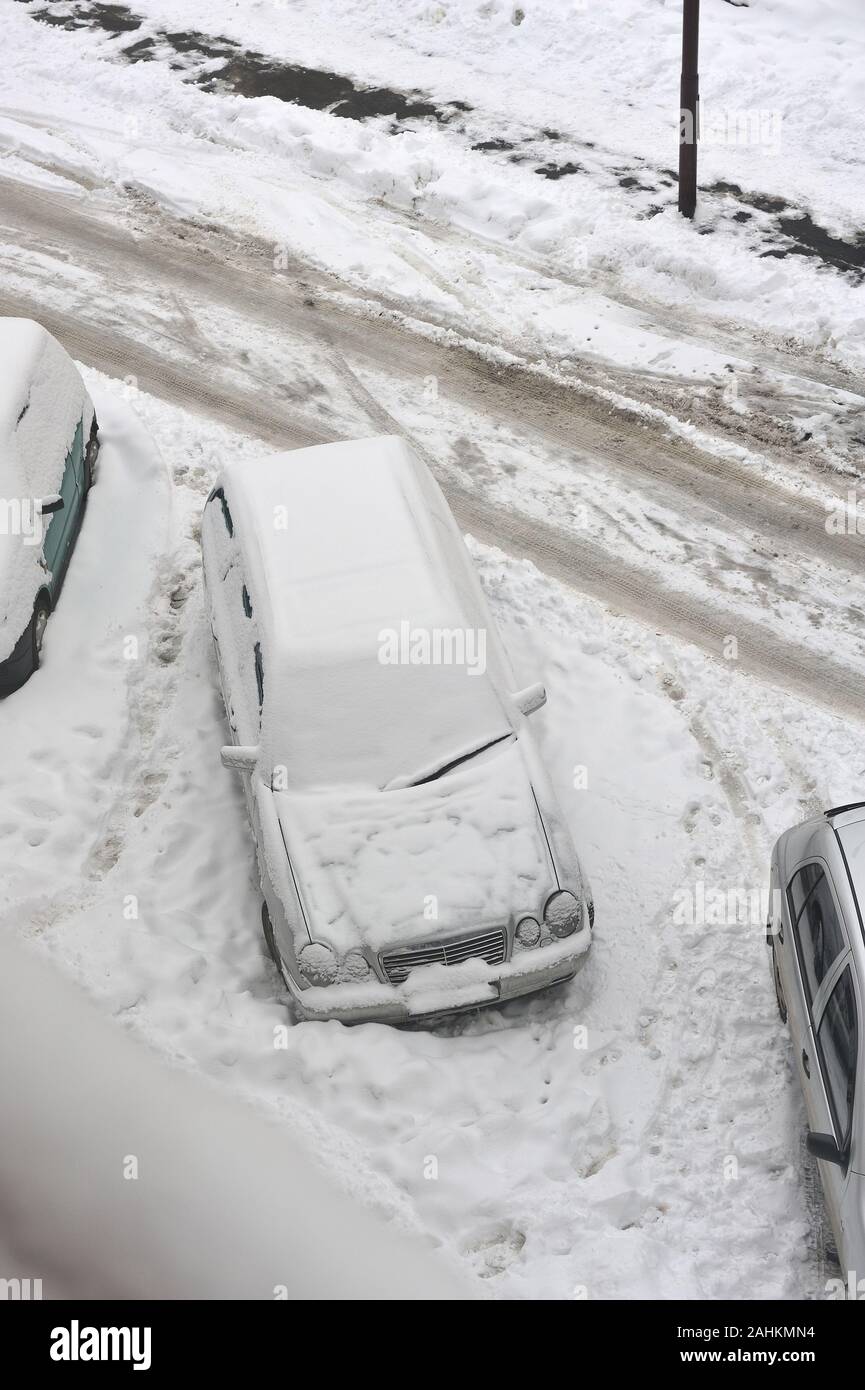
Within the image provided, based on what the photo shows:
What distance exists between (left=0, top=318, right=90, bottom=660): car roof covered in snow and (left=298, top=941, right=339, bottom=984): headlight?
3.19m

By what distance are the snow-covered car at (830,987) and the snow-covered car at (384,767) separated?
109 centimetres

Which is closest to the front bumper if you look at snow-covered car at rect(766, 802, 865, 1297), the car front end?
the car front end

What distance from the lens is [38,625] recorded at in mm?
7844

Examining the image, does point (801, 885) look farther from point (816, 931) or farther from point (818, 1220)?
point (818, 1220)

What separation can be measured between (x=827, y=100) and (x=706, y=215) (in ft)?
10.5

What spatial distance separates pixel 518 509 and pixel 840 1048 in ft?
18.9

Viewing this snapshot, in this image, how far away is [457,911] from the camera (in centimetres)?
571

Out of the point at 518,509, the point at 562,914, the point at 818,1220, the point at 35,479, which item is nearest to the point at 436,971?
the point at 562,914

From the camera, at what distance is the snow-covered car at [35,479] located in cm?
750

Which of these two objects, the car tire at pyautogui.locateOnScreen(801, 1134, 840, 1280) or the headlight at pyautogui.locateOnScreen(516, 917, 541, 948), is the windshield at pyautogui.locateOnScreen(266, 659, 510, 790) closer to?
the headlight at pyautogui.locateOnScreen(516, 917, 541, 948)

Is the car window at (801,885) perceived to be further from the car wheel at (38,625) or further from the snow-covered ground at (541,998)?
the car wheel at (38,625)

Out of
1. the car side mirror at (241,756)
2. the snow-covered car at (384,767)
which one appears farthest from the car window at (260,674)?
the car side mirror at (241,756)

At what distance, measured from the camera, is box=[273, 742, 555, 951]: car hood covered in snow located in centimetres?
568

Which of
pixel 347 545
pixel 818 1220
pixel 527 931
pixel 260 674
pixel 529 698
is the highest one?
pixel 347 545
